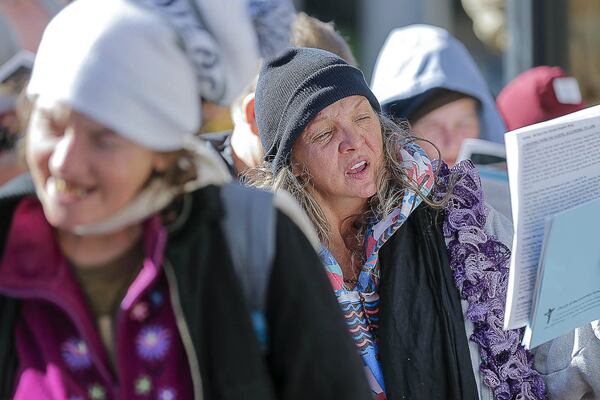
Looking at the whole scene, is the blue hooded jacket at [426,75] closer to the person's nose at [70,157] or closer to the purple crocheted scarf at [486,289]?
the purple crocheted scarf at [486,289]

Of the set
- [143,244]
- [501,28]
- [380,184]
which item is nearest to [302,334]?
[143,244]

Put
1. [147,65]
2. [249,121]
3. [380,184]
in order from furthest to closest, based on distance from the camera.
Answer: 1. [249,121]
2. [380,184]
3. [147,65]

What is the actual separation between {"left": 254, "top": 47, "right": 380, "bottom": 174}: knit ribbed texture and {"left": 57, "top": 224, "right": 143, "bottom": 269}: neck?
1004mm

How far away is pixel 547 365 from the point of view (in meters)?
2.48

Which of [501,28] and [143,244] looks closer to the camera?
[143,244]

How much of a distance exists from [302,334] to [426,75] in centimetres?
231

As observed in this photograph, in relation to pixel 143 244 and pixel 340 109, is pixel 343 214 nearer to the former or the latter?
pixel 340 109

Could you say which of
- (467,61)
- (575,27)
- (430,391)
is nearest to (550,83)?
(467,61)

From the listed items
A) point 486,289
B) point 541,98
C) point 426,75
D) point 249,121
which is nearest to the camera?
point 486,289

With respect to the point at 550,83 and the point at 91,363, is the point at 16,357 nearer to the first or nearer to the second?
the point at 91,363

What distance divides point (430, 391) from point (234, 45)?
1124 millimetres

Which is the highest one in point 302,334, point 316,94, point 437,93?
point 302,334

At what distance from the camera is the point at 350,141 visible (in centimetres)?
253

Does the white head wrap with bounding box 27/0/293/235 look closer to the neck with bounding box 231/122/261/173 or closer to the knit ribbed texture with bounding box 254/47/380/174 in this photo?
the knit ribbed texture with bounding box 254/47/380/174
